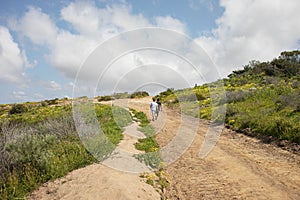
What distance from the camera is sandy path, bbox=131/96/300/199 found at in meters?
6.75

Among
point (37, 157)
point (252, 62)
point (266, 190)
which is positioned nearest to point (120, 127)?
point (37, 157)

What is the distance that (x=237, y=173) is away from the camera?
801 cm

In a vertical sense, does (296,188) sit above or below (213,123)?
below

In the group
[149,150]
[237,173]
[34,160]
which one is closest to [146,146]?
[149,150]

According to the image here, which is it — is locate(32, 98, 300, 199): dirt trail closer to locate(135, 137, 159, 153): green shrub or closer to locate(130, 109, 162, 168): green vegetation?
locate(130, 109, 162, 168): green vegetation

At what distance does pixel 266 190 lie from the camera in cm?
671

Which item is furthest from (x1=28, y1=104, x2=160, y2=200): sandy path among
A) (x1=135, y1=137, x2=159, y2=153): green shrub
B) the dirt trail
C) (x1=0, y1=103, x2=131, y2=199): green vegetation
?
(x1=135, y1=137, x2=159, y2=153): green shrub

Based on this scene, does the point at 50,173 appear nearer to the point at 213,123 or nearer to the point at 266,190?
the point at 266,190

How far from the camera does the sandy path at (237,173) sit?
6.75 metres

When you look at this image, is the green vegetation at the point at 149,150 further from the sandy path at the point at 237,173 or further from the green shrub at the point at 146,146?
the sandy path at the point at 237,173

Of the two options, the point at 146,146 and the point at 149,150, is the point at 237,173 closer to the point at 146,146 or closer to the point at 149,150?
the point at 149,150

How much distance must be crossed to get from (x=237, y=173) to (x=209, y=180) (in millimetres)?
998

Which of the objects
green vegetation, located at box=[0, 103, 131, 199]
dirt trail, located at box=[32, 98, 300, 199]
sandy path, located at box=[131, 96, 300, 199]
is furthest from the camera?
sandy path, located at box=[131, 96, 300, 199]

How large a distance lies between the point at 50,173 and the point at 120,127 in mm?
7348
